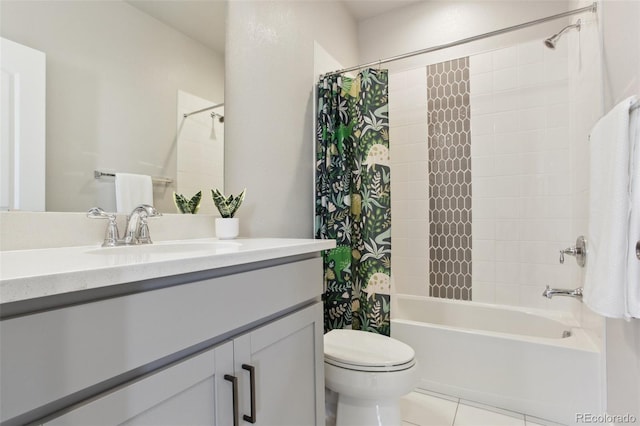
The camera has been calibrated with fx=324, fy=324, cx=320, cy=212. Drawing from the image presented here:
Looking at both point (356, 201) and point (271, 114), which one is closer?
point (271, 114)

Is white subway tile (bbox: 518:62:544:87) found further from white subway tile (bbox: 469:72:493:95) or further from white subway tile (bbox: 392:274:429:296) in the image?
white subway tile (bbox: 392:274:429:296)

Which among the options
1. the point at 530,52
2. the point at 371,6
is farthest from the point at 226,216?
the point at 530,52

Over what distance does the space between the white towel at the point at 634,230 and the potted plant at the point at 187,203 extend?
1.53m

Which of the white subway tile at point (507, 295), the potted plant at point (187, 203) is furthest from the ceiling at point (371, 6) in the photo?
the white subway tile at point (507, 295)

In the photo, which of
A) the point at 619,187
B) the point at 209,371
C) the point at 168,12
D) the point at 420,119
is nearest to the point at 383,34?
the point at 420,119

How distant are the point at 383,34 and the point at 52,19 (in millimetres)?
2375

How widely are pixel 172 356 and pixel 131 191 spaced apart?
74 cm

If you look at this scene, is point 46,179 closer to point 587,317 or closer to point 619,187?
point 619,187

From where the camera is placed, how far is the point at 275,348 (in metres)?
0.97

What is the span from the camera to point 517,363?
173 cm

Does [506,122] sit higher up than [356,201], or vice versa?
[506,122]

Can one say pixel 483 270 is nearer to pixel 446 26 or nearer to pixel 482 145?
pixel 482 145

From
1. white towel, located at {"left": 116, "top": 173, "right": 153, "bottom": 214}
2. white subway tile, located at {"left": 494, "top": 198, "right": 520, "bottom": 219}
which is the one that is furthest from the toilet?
white subway tile, located at {"left": 494, "top": 198, "right": 520, "bottom": 219}

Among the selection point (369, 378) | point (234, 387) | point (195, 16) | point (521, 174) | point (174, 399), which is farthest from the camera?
point (521, 174)
